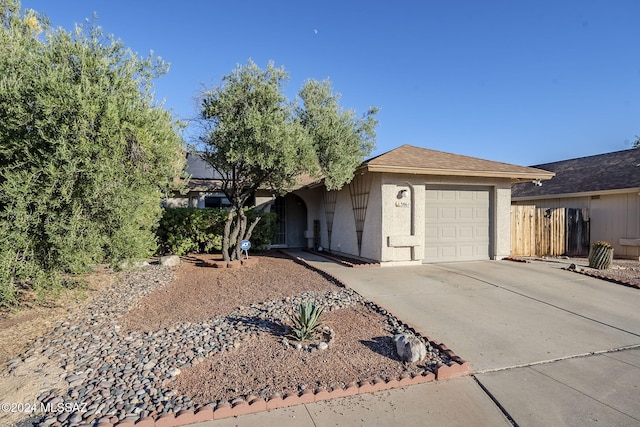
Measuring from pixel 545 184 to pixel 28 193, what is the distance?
803 inches

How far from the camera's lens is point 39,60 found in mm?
4207

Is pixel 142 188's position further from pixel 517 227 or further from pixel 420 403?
pixel 517 227

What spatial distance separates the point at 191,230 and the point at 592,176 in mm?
17354

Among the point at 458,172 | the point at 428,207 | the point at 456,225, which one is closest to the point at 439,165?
the point at 458,172

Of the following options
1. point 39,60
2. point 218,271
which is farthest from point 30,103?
point 218,271

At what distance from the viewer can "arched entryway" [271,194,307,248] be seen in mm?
15461

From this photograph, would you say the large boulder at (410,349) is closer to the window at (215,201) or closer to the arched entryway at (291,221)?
the arched entryway at (291,221)

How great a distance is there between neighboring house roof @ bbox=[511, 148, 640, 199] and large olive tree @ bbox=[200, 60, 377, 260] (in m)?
10.9

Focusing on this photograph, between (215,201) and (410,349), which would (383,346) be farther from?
(215,201)

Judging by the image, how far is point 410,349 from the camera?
4051mm

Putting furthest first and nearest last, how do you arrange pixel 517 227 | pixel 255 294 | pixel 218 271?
pixel 517 227 → pixel 218 271 → pixel 255 294

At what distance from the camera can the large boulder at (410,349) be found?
159 inches

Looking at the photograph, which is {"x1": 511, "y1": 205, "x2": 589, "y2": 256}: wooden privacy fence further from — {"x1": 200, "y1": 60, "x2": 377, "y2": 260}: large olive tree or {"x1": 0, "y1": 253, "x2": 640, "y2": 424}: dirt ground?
{"x1": 200, "y1": 60, "x2": 377, "y2": 260}: large olive tree

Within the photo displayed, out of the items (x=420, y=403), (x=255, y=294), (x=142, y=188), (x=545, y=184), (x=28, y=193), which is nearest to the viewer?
(x=420, y=403)
